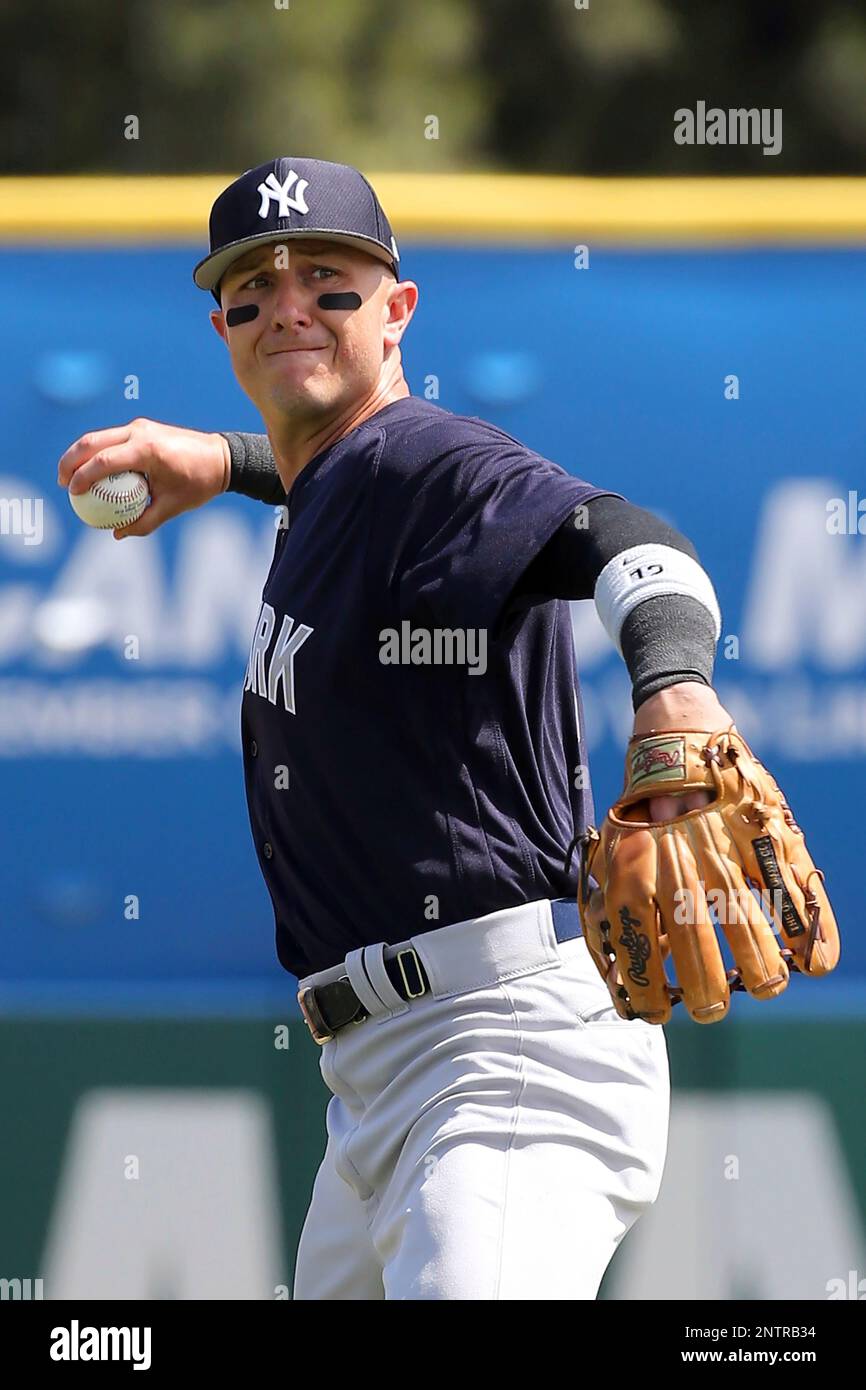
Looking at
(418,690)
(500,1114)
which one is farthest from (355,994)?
(418,690)

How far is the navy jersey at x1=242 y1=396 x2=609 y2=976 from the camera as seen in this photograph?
1.77 m

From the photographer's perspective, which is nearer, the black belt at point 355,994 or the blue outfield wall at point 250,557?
the black belt at point 355,994

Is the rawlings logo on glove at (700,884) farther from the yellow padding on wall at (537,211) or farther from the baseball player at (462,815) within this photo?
the yellow padding on wall at (537,211)

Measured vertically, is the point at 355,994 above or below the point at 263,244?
below

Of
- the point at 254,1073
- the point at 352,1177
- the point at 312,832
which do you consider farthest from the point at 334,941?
the point at 254,1073

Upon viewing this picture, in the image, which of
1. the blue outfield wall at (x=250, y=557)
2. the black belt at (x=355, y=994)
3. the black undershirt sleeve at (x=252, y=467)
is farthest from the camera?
the blue outfield wall at (x=250, y=557)

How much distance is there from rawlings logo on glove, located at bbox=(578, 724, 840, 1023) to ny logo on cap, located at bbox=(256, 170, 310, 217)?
33.4 inches

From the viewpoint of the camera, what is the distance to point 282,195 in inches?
79.6

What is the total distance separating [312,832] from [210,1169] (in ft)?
2.93

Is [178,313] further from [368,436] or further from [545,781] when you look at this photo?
[545,781]

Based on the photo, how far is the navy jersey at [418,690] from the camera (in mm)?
1773

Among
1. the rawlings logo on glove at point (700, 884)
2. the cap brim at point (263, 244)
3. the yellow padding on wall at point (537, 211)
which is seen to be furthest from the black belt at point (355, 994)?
the yellow padding on wall at point (537, 211)

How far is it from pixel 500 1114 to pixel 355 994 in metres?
0.21

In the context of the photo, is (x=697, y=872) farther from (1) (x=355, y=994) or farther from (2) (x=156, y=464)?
(2) (x=156, y=464)
